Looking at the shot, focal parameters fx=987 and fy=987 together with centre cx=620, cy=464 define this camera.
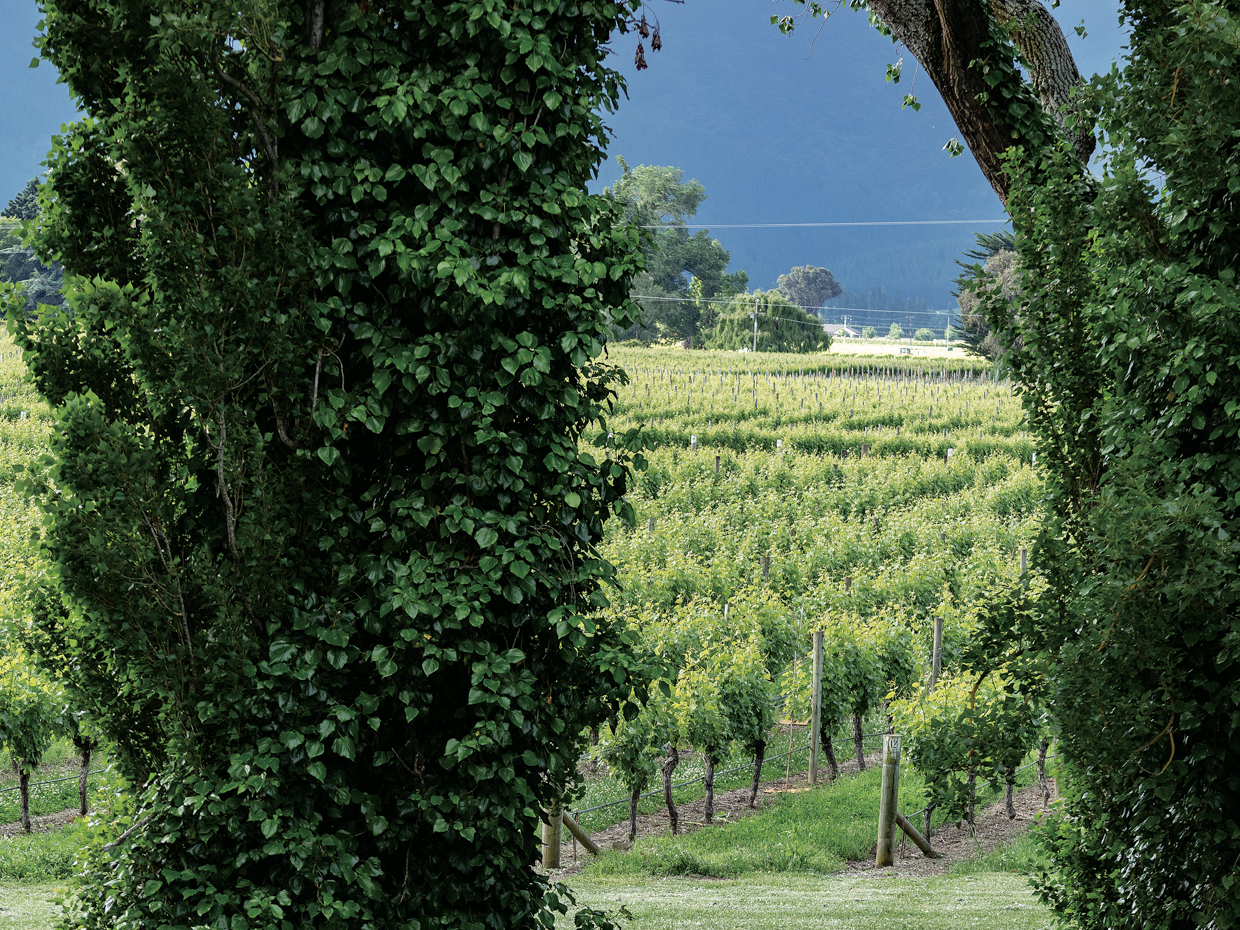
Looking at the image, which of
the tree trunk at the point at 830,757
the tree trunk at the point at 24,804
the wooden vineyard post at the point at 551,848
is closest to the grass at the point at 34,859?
the tree trunk at the point at 24,804

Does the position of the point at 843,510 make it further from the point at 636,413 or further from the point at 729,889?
the point at 729,889

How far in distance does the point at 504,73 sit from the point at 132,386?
7.59 ft

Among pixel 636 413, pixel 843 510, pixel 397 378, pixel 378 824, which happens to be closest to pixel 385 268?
pixel 397 378

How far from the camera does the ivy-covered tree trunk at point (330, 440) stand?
4379mm

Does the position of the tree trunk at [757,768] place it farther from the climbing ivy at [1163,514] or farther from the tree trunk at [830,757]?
the climbing ivy at [1163,514]

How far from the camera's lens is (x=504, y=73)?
4.76 meters

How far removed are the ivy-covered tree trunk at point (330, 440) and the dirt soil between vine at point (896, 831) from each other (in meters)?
5.91

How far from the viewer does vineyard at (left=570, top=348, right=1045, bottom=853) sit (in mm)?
10797

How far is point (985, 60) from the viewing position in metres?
7.43

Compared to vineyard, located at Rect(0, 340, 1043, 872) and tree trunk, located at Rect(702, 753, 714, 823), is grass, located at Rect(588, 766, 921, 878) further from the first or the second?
vineyard, located at Rect(0, 340, 1043, 872)

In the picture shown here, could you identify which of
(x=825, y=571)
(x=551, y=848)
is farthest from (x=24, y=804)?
(x=825, y=571)

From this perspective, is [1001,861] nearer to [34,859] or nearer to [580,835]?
[580,835]

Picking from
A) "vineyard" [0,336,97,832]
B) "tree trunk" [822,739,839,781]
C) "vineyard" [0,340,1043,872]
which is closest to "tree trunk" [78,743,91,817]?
"vineyard" [0,336,97,832]

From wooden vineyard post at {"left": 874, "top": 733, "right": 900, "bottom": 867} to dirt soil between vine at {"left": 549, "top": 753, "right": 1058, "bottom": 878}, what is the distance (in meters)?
0.17
